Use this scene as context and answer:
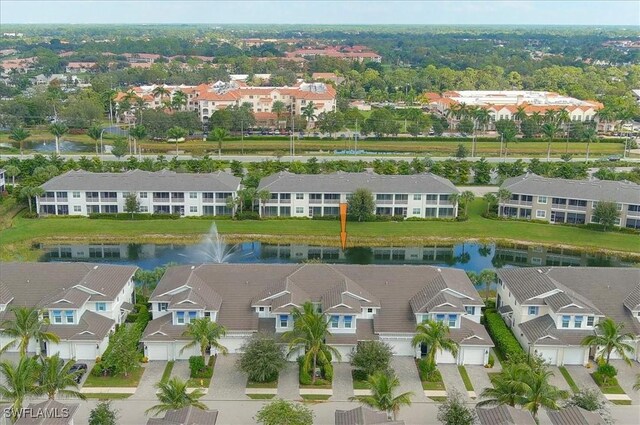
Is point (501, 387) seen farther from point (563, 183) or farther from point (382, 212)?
point (563, 183)

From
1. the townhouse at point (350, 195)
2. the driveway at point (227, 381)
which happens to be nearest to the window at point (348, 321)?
the driveway at point (227, 381)

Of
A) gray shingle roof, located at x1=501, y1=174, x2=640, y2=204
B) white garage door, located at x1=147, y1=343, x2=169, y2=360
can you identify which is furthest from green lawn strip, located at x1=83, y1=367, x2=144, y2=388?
gray shingle roof, located at x1=501, y1=174, x2=640, y2=204

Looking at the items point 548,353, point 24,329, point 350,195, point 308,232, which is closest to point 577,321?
point 548,353

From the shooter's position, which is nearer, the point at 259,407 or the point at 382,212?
the point at 259,407

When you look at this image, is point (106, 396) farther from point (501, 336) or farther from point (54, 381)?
point (501, 336)

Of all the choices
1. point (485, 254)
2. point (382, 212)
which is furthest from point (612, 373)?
point (382, 212)

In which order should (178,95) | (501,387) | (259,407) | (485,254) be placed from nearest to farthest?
(501,387)
(259,407)
(485,254)
(178,95)

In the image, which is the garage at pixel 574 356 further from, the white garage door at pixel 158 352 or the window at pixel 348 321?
the white garage door at pixel 158 352
